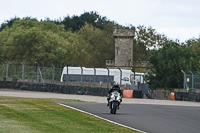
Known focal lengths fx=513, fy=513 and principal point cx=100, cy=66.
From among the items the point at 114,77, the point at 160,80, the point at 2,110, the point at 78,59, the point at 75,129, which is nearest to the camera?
the point at 75,129

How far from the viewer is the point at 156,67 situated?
72500 millimetres

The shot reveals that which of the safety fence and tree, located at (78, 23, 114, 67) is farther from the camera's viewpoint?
tree, located at (78, 23, 114, 67)

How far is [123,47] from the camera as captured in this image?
10775 centimetres

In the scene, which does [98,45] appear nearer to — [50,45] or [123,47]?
[123,47]

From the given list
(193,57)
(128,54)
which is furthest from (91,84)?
(128,54)

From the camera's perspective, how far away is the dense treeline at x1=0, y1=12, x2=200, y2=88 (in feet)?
231

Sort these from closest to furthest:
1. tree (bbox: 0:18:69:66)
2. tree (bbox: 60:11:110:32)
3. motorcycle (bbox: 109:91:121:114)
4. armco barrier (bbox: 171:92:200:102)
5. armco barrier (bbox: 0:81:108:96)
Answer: motorcycle (bbox: 109:91:121:114), armco barrier (bbox: 171:92:200:102), armco barrier (bbox: 0:81:108:96), tree (bbox: 0:18:69:66), tree (bbox: 60:11:110:32)

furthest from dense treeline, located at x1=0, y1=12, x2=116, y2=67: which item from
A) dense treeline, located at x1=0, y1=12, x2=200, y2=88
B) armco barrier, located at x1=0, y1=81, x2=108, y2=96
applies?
armco barrier, located at x1=0, y1=81, x2=108, y2=96

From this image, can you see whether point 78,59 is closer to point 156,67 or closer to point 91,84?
point 156,67

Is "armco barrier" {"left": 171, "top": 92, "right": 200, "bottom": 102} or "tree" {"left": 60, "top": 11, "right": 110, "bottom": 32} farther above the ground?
"tree" {"left": 60, "top": 11, "right": 110, "bottom": 32}

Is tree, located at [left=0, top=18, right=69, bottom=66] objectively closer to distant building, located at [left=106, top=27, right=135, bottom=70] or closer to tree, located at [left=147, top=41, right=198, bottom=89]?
distant building, located at [left=106, top=27, right=135, bottom=70]

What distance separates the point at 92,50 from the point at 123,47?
16.4m

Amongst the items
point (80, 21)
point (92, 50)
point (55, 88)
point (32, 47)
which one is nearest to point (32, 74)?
point (55, 88)

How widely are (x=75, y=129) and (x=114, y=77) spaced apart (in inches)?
1540
